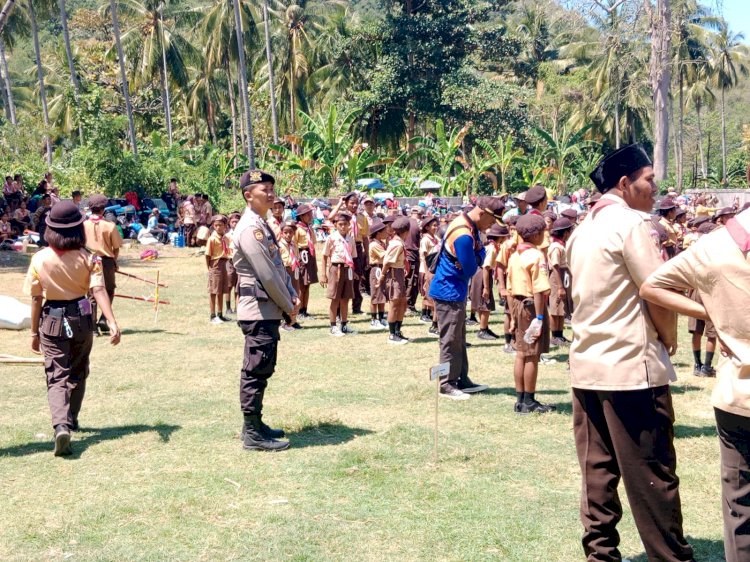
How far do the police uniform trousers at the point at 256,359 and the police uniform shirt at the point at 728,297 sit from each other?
4005 mm

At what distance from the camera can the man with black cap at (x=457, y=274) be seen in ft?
29.4

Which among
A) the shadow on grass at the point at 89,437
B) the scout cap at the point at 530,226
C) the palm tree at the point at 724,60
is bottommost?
the shadow on grass at the point at 89,437

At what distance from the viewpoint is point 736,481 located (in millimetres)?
3803

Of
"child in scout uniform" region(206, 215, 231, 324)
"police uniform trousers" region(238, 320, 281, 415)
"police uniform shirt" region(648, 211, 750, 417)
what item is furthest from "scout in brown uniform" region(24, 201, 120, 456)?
"child in scout uniform" region(206, 215, 231, 324)

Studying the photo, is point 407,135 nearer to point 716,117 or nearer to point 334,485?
point 334,485

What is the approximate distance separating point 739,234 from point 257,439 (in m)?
4.70

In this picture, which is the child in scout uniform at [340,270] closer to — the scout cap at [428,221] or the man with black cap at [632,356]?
the scout cap at [428,221]

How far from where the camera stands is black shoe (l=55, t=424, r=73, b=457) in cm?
734

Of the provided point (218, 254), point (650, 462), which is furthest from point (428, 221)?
point (650, 462)

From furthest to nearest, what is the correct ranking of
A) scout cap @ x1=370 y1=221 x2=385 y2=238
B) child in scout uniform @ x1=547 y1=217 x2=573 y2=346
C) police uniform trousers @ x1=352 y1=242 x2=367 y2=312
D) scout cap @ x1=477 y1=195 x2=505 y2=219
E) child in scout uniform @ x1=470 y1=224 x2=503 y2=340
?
1. police uniform trousers @ x1=352 y1=242 x2=367 y2=312
2. scout cap @ x1=370 y1=221 x2=385 y2=238
3. child in scout uniform @ x1=470 y1=224 x2=503 y2=340
4. child in scout uniform @ x1=547 y1=217 x2=573 y2=346
5. scout cap @ x1=477 y1=195 x2=505 y2=219

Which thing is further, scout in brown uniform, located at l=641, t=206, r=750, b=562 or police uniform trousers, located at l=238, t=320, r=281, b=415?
police uniform trousers, located at l=238, t=320, r=281, b=415

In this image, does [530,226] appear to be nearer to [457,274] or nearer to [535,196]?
[457,274]

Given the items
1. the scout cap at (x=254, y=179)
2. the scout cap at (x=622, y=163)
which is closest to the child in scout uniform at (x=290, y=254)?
the scout cap at (x=254, y=179)

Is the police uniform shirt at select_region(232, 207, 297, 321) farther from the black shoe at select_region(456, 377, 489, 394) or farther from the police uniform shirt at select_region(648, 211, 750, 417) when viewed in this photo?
the police uniform shirt at select_region(648, 211, 750, 417)
